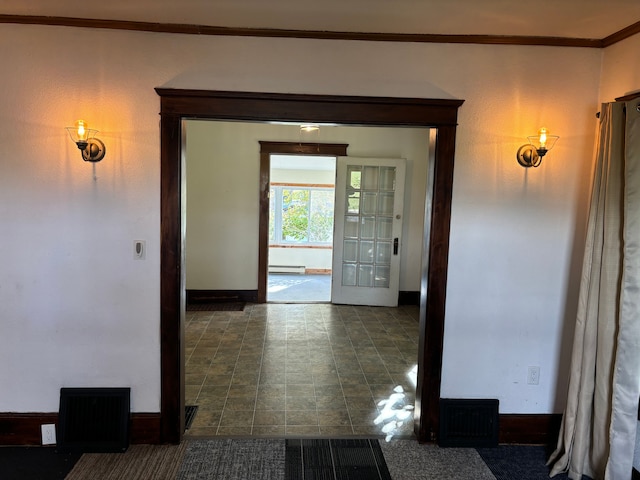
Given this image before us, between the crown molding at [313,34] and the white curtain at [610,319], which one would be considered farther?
the crown molding at [313,34]

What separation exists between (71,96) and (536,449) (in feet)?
11.6

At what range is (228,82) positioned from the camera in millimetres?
2443

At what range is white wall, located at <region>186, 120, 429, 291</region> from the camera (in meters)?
5.79

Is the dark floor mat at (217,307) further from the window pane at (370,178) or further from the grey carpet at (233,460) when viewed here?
the grey carpet at (233,460)

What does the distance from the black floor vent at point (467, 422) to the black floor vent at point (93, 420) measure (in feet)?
6.47

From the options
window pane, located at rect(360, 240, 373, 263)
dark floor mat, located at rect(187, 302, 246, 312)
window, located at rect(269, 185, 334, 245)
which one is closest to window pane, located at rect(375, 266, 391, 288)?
window pane, located at rect(360, 240, 373, 263)

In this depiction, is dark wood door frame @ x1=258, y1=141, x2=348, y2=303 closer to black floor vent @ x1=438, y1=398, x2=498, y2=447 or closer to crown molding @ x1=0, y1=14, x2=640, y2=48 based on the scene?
crown molding @ x1=0, y1=14, x2=640, y2=48

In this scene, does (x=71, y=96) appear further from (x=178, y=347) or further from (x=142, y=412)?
(x=142, y=412)

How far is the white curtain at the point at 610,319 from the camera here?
2152 mm

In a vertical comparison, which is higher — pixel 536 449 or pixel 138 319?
pixel 138 319

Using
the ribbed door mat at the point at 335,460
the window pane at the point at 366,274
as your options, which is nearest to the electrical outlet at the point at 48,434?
the ribbed door mat at the point at 335,460

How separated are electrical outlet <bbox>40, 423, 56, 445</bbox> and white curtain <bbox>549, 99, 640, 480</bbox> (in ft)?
9.75

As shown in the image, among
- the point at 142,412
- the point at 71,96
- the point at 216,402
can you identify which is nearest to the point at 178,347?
the point at 142,412

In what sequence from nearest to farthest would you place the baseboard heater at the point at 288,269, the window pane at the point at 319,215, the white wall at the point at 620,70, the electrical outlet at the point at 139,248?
the white wall at the point at 620,70 → the electrical outlet at the point at 139,248 → the baseboard heater at the point at 288,269 → the window pane at the point at 319,215
